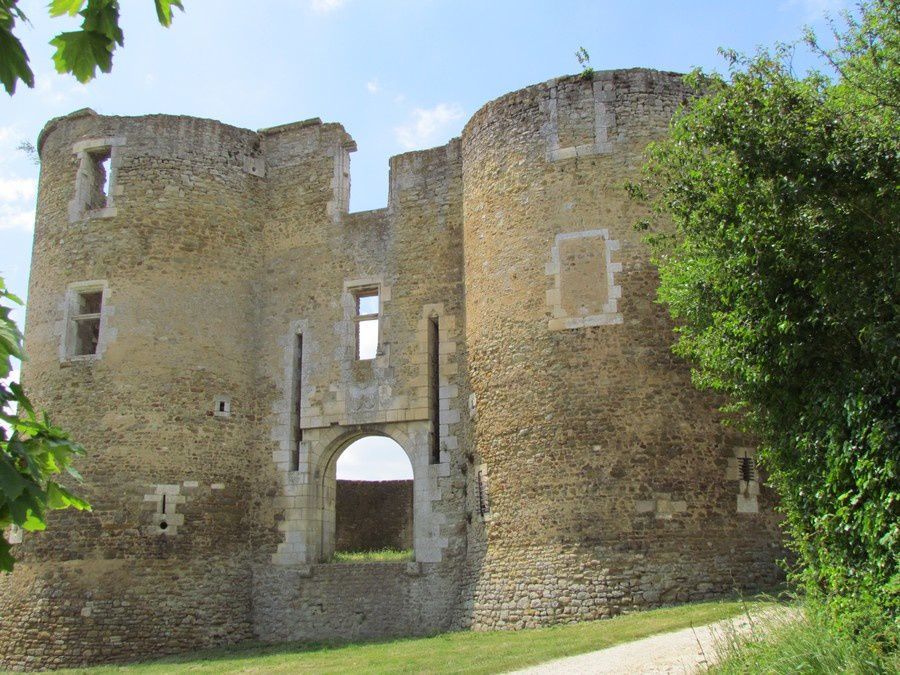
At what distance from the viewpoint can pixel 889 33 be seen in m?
9.06

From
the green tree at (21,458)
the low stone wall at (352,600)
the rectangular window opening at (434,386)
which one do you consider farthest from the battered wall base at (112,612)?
the green tree at (21,458)

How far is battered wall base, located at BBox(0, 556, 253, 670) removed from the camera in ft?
49.8

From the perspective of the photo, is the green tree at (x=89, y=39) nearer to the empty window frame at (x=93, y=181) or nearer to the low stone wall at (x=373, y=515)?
the empty window frame at (x=93, y=181)

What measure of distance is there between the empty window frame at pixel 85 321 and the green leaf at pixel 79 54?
47.1ft

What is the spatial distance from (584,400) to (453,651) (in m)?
4.16

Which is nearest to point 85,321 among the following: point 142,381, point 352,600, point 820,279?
point 142,381

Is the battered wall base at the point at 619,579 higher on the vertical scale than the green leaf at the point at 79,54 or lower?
lower

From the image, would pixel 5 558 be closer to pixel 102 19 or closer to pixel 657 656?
pixel 102 19

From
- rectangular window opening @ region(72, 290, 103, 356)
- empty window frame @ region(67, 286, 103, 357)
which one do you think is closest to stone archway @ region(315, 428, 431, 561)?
empty window frame @ region(67, 286, 103, 357)

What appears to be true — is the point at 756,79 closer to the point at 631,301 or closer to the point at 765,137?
the point at 765,137

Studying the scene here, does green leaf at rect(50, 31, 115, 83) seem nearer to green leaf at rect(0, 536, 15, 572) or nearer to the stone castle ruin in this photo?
green leaf at rect(0, 536, 15, 572)

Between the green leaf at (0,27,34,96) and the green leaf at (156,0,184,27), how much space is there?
48 cm

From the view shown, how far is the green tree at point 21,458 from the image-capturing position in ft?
9.88

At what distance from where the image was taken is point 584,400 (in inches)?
546
